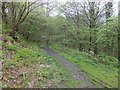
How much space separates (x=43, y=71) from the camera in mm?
6480

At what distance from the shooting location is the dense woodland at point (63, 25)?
1124 centimetres

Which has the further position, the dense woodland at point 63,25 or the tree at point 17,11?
the dense woodland at point 63,25

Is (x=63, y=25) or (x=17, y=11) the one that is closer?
(x=17, y=11)

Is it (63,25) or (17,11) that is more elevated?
(17,11)

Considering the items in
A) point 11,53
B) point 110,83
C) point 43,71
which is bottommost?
point 110,83

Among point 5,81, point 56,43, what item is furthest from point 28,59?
point 56,43

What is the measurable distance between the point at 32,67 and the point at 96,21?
6.99 meters

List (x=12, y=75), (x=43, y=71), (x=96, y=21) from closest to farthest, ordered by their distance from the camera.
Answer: (x=12, y=75), (x=43, y=71), (x=96, y=21)

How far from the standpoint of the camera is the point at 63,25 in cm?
1355

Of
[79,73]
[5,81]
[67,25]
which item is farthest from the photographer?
[67,25]

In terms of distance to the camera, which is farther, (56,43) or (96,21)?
(56,43)

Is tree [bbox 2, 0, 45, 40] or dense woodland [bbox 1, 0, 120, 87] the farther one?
dense woodland [bbox 1, 0, 120, 87]

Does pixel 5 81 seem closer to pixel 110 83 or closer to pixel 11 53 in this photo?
pixel 11 53

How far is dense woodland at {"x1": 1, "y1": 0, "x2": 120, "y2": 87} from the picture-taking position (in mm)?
11243
